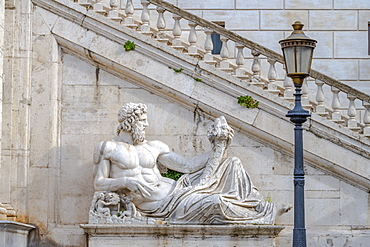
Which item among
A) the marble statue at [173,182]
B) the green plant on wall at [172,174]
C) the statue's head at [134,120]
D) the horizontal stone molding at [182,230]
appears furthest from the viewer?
the green plant on wall at [172,174]

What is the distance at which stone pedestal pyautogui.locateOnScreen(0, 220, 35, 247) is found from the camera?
16.4m

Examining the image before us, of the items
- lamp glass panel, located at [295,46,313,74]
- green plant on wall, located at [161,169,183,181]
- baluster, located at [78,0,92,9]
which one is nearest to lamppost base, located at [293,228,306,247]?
lamp glass panel, located at [295,46,313,74]

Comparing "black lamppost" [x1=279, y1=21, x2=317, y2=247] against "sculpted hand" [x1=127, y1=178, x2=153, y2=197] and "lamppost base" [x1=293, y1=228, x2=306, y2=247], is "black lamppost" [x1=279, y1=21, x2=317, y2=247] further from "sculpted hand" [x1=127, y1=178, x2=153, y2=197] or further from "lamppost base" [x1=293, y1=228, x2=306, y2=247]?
"sculpted hand" [x1=127, y1=178, x2=153, y2=197]

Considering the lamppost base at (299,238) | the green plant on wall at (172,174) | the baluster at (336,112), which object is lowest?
the lamppost base at (299,238)

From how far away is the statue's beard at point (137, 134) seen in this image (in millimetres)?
17359

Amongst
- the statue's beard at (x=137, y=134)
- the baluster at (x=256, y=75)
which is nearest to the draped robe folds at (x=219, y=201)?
the statue's beard at (x=137, y=134)

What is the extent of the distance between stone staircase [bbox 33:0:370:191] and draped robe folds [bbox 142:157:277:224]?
119 cm

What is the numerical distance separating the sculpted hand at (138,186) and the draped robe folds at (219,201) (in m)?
0.32

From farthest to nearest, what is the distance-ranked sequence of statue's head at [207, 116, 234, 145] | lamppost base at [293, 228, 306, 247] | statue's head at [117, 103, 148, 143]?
statue's head at [117, 103, 148, 143]
statue's head at [207, 116, 234, 145]
lamppost base at [293, 228, 306, 247]

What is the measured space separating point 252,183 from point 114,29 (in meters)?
3.59

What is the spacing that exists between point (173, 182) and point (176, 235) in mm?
973

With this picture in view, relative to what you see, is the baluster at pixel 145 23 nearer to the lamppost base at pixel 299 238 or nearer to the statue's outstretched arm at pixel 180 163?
the statue's outstretched arm at pixel 180 163

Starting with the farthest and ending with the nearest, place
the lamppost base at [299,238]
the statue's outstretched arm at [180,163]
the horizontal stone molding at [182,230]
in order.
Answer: the statue's outstretched arm at [180,163]
the horizontal stone molding at [182,230]
the lamppost base at [299,238]

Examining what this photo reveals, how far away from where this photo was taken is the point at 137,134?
57.0 feet
